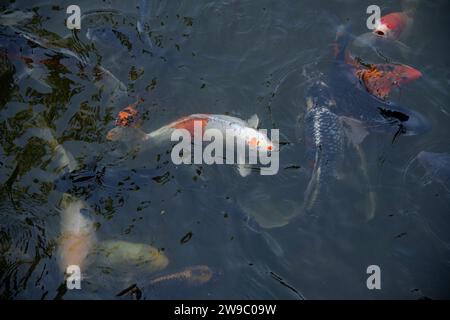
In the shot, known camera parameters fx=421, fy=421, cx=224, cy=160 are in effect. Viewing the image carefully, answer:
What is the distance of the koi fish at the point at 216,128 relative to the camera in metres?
5.17

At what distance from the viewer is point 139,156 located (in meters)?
5.35

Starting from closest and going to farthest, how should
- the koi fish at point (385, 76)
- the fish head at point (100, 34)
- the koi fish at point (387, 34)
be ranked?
1. the koi fish at point (385, 76)
2. the fish head at point (100, 34)
3. the koi fish at point (387, 34)

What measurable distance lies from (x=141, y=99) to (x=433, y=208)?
13.1 feet

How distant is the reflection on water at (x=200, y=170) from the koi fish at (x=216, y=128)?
0.44 feet

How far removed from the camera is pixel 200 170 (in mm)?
5316

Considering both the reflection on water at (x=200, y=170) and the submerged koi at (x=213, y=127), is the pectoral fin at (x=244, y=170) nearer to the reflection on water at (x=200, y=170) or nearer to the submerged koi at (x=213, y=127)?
the reflection on water at (x=200, y=170)

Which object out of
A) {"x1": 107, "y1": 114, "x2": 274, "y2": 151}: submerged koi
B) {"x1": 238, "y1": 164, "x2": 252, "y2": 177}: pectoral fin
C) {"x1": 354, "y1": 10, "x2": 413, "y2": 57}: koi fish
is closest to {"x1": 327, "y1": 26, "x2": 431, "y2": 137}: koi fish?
{"x1": 354, "y1": 10, "x2": 413, "y2": 57}: koi fish

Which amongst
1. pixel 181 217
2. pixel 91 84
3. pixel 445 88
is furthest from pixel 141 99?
pixel 445 88

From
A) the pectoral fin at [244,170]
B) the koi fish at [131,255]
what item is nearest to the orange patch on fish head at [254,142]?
the pectoral fin at [244,170]

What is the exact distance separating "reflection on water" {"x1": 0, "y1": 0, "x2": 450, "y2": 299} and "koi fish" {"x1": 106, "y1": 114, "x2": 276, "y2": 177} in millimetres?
134

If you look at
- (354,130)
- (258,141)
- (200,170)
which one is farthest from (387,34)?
(200,170)

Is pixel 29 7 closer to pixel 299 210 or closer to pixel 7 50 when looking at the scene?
pixel 7 50

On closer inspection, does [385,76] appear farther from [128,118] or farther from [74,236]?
[74,236]

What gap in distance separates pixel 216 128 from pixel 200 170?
570 millimetres
